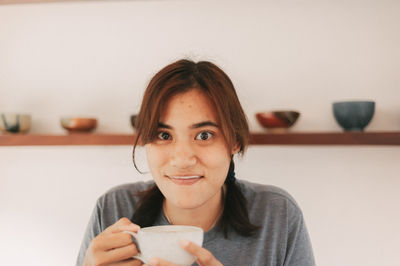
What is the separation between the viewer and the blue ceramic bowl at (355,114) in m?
1.61

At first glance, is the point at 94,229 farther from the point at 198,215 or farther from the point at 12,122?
the point at 12,122

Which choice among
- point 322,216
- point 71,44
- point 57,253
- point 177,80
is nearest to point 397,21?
point 322,216

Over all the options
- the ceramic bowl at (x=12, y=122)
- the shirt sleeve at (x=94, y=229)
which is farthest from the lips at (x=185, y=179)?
the ceramic bowl at (x=12, y=122)

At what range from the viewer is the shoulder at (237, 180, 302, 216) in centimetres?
135

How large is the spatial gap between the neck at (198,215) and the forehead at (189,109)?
33cm

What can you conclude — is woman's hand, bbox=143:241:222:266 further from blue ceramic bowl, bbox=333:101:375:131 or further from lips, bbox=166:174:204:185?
blue ceramic bowl, bbox=333:101:375:131

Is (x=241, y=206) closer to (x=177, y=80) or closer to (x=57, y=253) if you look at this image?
(x=177, y=80)

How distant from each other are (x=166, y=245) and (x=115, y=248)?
14 cm

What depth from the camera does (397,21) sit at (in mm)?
1812

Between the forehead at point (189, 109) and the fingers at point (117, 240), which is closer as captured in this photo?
the fingers at point (117, 240)

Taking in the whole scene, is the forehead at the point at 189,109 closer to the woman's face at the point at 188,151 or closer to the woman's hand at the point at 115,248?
the woman's face at the point at 188,151

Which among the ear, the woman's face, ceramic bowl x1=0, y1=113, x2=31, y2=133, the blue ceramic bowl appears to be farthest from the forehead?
ceramic bowl x1=0, y1=113, x2=31, y2=133

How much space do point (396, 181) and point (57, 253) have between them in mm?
1777

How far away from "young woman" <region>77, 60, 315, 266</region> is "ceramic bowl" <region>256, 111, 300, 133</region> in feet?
1.25
